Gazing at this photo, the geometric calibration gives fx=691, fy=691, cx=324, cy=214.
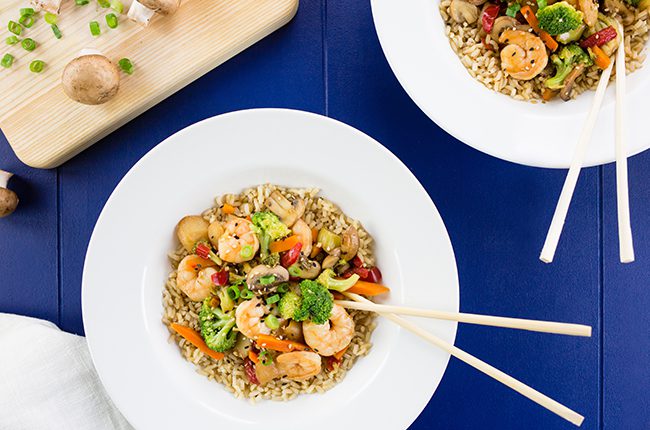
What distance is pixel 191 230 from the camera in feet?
7.33

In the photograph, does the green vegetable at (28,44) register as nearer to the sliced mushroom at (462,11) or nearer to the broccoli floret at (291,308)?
the broccoli floret at (291,308)

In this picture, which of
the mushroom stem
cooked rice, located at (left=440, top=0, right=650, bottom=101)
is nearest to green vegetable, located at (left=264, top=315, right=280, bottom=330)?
cooked rice, located at (left=440, top=0, right=650, bottom=101)

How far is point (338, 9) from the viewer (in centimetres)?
253

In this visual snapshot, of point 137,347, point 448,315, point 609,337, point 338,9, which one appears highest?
point 338,9

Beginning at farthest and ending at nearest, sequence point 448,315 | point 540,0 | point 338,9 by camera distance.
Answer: point 338,9 → point 540,0 → point 448,315

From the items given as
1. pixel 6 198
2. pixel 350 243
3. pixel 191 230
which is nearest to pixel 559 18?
pixel 350 243

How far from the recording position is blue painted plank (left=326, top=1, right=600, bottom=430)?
2.54 m

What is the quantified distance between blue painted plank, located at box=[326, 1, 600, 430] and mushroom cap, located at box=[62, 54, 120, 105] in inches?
31.0

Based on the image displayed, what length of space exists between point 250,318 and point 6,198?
1015 mm

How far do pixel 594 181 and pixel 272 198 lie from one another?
4.05ft

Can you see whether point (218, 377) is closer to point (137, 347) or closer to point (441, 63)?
point (137, 347)

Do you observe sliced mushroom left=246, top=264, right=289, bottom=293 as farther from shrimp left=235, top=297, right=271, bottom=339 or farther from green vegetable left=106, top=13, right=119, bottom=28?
green vegetable left=106, top=13, right=119, bottom=28

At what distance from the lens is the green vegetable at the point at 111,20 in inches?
91.0

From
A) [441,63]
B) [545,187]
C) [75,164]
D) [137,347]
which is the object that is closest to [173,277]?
[137,347]
